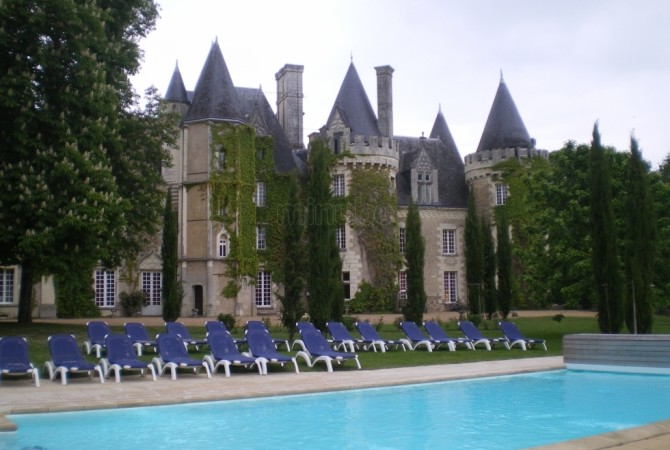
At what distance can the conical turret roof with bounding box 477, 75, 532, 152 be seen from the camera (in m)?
43.7

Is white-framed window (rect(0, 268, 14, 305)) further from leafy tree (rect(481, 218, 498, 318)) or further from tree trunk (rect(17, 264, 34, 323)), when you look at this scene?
leafy tree (rect(481, 218, 498, 318))

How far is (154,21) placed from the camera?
26734 mm

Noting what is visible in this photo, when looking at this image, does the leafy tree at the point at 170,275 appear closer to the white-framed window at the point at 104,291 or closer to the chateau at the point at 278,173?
the chateau at the point at 278,173

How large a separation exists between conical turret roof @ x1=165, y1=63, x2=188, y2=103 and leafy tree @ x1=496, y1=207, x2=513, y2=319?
2015 cm

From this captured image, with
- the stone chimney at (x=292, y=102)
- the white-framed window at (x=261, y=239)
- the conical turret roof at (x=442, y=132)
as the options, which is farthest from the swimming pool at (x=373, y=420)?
the conical turret roof at (x=442, y=132)

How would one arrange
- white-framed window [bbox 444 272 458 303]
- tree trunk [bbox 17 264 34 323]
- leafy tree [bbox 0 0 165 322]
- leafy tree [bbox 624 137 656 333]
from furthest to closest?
white-framed window [bbox 444 272 458 303], tree trunk [bbox 17 264 34 323], leafy tree [bbox 624 137 656 333], leafy tree [bbox 0 0 165 322]

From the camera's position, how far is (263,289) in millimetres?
38562

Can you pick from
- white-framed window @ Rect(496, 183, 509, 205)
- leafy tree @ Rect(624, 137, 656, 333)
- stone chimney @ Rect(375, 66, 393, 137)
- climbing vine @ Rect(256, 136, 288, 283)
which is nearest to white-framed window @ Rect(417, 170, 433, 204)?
stone chimney @ Rect(375, 66, 393, 137)

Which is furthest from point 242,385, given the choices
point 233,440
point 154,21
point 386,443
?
point 154,21

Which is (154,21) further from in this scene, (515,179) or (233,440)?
(515,179)

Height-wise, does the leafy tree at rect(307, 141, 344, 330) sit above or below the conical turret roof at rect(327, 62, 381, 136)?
below

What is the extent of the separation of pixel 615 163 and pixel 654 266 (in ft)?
12.9

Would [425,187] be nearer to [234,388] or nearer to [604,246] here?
[604,246]

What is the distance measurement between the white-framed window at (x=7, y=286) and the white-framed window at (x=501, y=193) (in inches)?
1122
